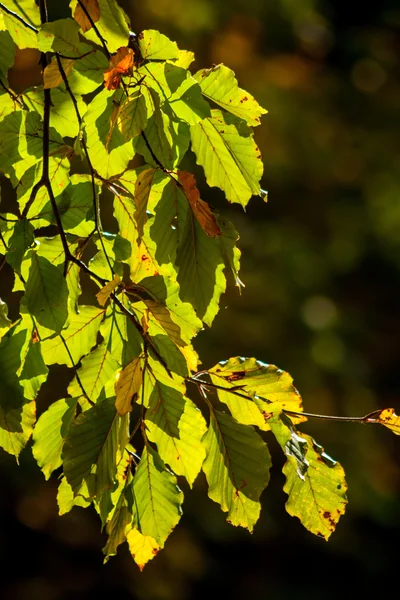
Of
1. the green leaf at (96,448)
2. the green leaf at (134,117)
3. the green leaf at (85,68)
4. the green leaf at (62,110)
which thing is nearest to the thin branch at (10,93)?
the green leaf at (62,110)

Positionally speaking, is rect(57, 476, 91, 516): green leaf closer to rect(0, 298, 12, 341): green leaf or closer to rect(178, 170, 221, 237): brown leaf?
rect(0, 298, 12, 341): green leaf

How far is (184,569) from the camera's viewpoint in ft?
13.9

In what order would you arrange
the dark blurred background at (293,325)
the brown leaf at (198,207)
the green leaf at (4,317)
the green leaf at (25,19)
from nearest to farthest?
the brown leaf at (198,207) < the green leaf at (4,317) < the green leaf at (25,19) < the dark blurred background at (293,325)

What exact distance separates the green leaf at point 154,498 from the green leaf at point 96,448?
0.04 m

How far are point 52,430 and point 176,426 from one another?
0.15 metres

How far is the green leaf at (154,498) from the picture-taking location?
2.43ft

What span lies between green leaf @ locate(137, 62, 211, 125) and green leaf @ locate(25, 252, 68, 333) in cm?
17

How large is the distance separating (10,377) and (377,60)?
16.0 feet

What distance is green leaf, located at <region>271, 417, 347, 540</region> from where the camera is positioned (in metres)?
0.74

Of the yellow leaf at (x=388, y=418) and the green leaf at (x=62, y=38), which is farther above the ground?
the green leaf at (x=62, y=38)

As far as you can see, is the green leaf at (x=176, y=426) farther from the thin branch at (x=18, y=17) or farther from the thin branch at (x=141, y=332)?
the thin branch at (x=18, y=17)

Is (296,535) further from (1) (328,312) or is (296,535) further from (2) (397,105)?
(2) (397,105)

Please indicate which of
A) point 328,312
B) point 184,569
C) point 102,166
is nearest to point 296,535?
point 184,569

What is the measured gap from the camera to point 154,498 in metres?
0.74
